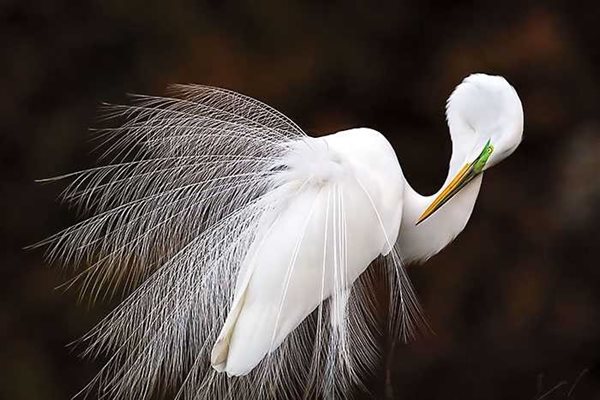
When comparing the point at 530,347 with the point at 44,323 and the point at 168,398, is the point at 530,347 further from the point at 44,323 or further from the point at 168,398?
the point at 44,323

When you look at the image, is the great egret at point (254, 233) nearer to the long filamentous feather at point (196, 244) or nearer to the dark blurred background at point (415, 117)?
the long filamentous feather at point (196, 244)

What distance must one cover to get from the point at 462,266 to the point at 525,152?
0.97 feet

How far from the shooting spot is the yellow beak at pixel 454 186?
137 cm

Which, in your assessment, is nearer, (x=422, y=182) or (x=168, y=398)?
(x=422, y=182)

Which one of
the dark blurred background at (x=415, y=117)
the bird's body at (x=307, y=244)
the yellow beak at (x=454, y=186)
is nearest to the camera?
the bird's body at (x=307, y=244)

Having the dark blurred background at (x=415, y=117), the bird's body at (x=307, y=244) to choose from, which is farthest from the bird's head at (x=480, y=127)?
the dark blurred background at (x=415, y=117)

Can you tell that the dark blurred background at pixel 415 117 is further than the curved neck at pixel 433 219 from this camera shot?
Yes

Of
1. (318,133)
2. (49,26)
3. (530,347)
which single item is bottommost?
(530,347)

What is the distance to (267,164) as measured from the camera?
1343 millimetres

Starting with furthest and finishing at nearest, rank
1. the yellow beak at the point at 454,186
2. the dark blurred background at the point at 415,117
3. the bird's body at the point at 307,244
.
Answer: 1. the dark blurred background at the point at 415,117
2. the yellow beak at the point at 454,186
3. the bird's body at the point at 307,244

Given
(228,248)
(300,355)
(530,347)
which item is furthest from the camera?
(530,347)

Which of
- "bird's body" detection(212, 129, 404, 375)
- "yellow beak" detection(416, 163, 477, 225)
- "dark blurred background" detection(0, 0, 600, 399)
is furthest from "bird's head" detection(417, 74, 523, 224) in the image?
"dark blurred background" detection(0, 0, 600, 399)

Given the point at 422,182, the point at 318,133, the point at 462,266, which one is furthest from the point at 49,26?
the point at 462,266

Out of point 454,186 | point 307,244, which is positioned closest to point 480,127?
point 454,186
